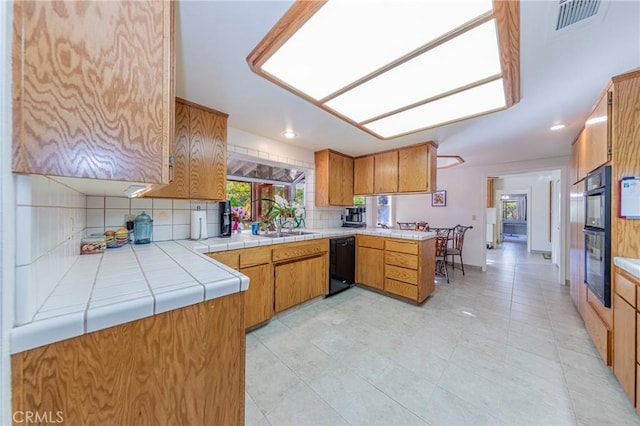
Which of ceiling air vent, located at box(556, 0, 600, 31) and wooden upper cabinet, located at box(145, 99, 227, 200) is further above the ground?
ceiling air vent, located at box(556, 0, 600, 31)

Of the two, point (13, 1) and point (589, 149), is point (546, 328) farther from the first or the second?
point (13, 1)

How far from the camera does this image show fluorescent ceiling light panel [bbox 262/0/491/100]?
3.08 feet

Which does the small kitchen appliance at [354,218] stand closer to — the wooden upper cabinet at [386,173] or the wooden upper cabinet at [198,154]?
the wooden upper cabinet at [386,173]

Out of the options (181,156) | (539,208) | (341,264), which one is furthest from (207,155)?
(539,208)

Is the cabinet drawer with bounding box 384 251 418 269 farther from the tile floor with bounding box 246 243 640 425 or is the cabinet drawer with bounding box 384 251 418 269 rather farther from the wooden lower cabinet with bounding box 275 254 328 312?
the wooden lower cabinet with bounding box 275 254 328 312

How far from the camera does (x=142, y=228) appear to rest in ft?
6.13

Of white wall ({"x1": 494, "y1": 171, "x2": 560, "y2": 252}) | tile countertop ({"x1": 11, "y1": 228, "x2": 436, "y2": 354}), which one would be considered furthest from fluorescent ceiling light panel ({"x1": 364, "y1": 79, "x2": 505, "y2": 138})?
white wall ({"x1": 494, "y1": 171, "x2": 560, "y2": 252})

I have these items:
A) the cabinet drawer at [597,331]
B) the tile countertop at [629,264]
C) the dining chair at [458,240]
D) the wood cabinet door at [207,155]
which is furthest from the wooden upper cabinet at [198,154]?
the dining chair at [458,240]

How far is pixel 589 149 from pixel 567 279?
105 inches

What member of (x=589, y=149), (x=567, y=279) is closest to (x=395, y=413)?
(x=589, y=149)

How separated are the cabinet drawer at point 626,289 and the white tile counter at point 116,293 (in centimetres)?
220

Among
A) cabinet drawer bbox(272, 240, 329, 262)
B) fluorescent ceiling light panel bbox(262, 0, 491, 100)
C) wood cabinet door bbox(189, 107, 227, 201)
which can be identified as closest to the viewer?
fluorescent ceiling light panel bbox(262, 0, 491, 100)

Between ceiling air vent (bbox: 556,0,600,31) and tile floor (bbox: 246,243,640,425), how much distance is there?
2.15 metres

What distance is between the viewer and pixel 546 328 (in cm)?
221
